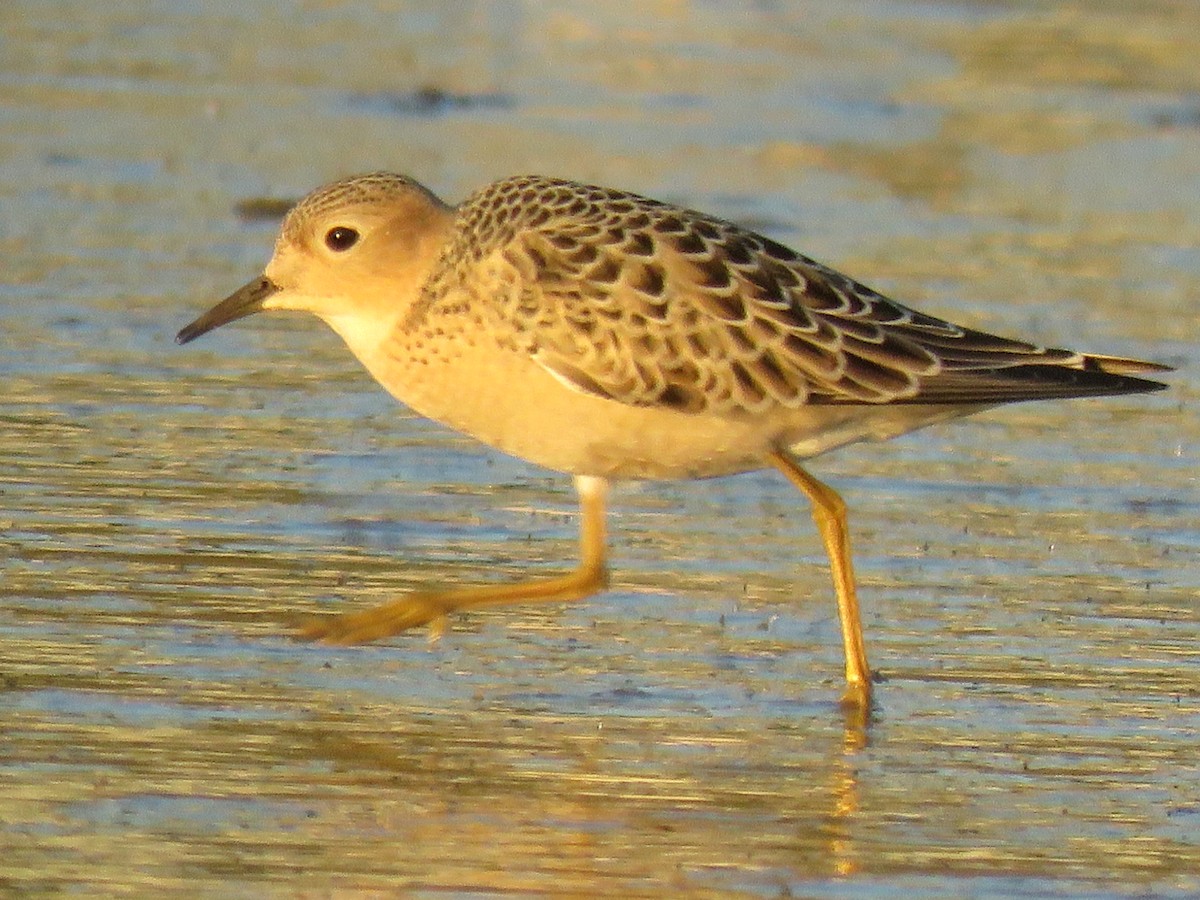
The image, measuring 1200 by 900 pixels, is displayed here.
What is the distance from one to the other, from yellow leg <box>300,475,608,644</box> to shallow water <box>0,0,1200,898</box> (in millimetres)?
111

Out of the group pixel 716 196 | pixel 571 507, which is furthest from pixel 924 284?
pixel 571 507

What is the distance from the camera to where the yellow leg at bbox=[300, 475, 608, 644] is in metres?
7.07

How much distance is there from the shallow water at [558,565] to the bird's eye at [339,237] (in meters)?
0.94

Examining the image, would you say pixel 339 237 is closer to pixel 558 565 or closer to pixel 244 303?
pixel 244 303

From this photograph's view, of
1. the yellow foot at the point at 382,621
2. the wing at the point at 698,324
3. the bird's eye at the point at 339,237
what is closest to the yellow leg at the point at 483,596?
the yellow foot at the point at 382,621

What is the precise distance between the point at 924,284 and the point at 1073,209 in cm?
205

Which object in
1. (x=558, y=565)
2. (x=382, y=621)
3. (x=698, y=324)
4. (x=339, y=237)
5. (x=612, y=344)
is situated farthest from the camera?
(x=558, y=565)

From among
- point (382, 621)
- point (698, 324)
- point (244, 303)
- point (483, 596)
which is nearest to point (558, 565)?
point (483, 596)

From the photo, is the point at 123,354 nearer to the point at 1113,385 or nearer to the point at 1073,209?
the point at 1113,385

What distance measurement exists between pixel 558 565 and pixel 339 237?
1.22m

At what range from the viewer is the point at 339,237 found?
7.74 metres

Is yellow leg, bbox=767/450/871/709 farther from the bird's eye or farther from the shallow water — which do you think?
the bird's eye

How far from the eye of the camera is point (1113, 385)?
7.70 metres

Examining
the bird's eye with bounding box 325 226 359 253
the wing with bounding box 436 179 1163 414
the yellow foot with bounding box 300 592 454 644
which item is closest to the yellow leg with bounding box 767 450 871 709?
the wing with bounding box 436 179 1163 414
